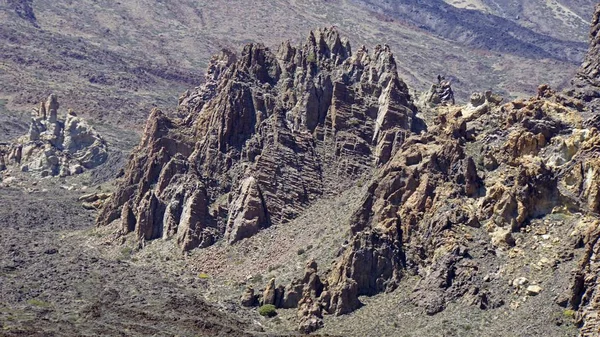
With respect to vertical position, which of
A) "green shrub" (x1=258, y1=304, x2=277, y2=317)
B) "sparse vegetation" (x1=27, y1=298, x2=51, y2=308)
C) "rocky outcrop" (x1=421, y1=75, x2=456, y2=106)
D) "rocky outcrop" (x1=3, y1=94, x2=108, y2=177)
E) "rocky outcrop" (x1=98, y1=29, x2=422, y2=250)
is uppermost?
"rocky outcrop" (x1=421, y1=75, x2=456, y2=106)

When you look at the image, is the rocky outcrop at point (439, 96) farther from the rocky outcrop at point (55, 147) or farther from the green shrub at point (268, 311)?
the rocky outcrop at point (55, 147)

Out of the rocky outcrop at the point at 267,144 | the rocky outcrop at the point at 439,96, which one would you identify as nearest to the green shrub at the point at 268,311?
the rocky outcrop at the point at 267,144

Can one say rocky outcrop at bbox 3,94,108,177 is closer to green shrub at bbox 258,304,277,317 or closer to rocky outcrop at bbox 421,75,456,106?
rocky outcrop at bbox 421,75,456,106

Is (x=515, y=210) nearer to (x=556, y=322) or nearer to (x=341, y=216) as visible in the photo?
(x=556, y=322)

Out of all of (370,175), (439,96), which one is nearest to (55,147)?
(439,96)

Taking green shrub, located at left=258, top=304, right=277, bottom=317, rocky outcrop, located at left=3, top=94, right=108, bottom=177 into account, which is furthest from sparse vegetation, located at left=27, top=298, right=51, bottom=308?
rocky outcrop, located at left=3, top=94, right=108, bottom=177

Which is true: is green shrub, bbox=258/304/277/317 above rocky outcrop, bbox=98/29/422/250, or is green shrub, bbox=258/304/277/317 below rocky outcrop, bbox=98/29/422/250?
below
